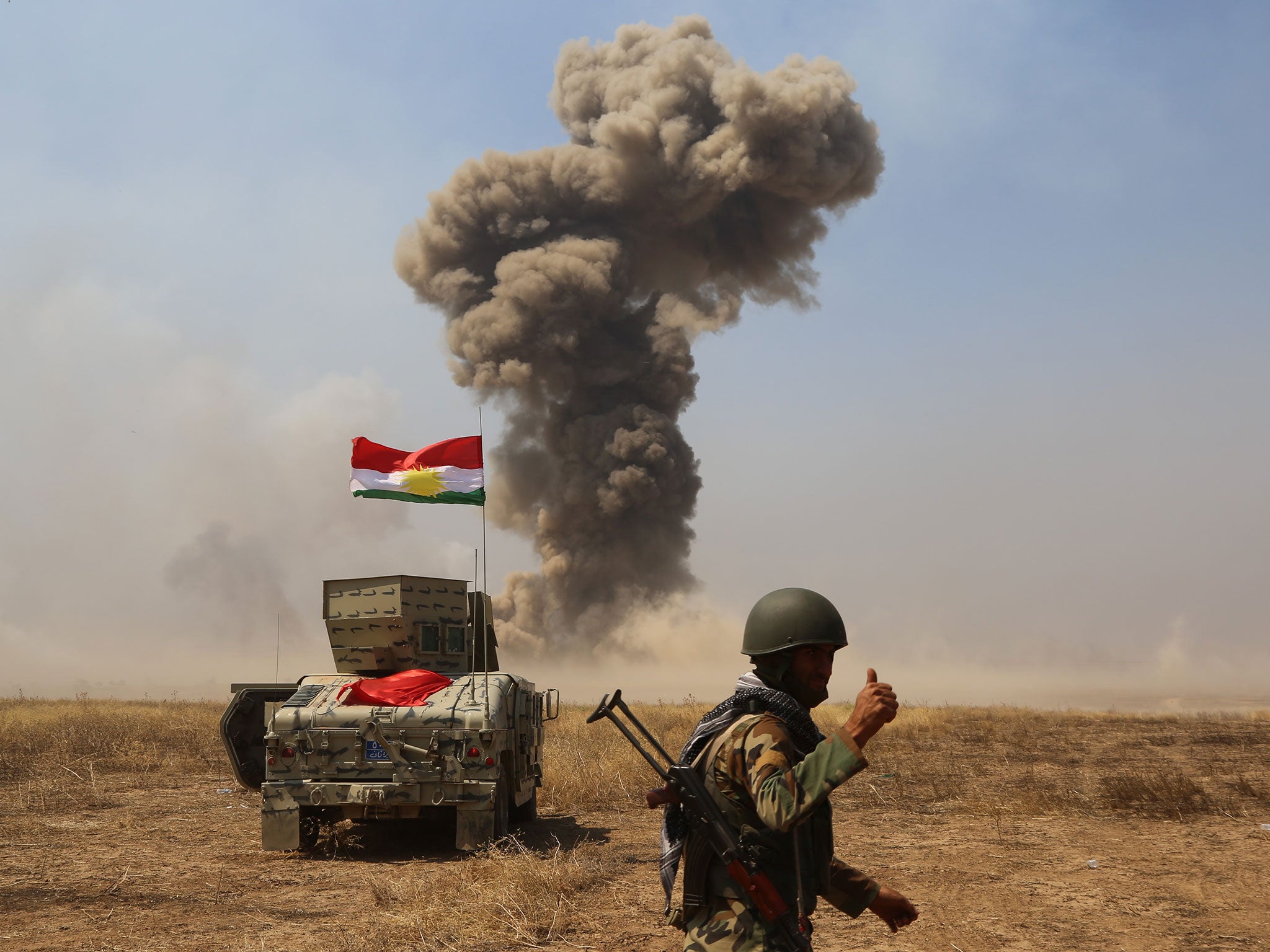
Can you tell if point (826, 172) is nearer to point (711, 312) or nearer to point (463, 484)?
point (711, 312)

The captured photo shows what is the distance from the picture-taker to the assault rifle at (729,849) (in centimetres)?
310

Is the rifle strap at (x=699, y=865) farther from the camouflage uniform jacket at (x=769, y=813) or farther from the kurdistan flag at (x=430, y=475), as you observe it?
the kurdistan flag at (x=430, y=475)

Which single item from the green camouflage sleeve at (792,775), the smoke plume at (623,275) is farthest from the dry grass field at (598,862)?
the smoke plume at (623,275)

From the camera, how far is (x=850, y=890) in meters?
3.39

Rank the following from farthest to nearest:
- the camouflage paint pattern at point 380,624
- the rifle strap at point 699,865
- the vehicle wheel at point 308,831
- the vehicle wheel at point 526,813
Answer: the vehicle wheel at point 526,813, the camouflage paint pattern at point 380,624, the vehicle wheel at point 308,831, the rifle strap at point 699,865

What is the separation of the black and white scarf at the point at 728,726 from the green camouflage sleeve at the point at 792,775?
7.7 inches

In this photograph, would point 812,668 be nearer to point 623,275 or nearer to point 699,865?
point 699,865

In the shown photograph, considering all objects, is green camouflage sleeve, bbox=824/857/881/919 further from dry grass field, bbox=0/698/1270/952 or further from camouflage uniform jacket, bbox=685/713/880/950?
dry grass field, bbox=0/698/1270/952

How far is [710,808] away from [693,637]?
43.3 metres

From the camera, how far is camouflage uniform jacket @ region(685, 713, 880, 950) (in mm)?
2936

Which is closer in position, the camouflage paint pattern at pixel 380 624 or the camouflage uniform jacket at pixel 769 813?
the camouflage uniform jacket at pixel 769 813

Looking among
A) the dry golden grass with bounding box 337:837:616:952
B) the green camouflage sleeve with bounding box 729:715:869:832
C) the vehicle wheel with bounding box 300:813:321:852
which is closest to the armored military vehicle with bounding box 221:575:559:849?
the vehicle wheel with bounding box 300:813:321:852

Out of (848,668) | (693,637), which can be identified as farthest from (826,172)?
(848,668)

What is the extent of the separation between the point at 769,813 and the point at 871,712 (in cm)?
38
